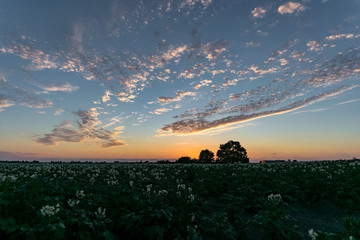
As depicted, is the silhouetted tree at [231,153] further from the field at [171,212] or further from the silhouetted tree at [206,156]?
the field at [171,212]

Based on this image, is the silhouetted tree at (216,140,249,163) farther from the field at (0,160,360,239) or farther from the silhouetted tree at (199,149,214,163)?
the field at (0,160,360,239)

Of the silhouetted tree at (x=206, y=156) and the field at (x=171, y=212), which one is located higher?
the silhouetted tree at (x=206, y=156)

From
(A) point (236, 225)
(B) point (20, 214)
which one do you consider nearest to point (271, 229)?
(A) point (236, 225)

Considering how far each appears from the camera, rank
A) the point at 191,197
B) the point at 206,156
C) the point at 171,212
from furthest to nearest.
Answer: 1. the point at 206,156
2. the point at 191,197
3. the point at 171,212

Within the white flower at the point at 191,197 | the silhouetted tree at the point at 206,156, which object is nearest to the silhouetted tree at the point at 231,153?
the silhouetted tree at the point at 206,156

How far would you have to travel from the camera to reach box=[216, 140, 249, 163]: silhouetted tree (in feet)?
201

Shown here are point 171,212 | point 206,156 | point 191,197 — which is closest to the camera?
point 171,212

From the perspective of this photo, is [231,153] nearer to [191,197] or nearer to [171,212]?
[191,197]

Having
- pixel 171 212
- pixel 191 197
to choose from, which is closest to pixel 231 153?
pixel 191 197

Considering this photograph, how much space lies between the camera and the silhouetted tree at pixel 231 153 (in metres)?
61.3

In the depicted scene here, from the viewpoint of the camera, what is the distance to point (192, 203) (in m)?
7.56

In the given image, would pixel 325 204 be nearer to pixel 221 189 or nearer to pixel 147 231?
pixel 221 189

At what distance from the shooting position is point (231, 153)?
206 feet

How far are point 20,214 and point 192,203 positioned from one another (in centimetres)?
522
